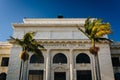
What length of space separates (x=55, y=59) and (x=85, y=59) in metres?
5.93

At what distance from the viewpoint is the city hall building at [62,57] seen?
35625mm

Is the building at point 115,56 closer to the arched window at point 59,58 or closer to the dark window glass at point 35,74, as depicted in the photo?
the arched window at point 59,58

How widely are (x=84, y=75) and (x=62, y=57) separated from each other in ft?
18.2

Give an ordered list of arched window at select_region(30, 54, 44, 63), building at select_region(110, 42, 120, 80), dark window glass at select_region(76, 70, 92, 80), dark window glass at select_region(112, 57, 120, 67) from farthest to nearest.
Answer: dark window glass at select_region(112, 57, 120, 67), building at select_region(110, 42, 120, 80), arched window at select_region(30, 54, 44, 63), dark window glass at select_region(76, 70, 92, 80)

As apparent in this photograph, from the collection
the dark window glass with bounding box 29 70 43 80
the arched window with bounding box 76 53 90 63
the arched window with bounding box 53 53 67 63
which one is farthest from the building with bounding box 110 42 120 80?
the dark window glass with bounding box 29 70 43 80

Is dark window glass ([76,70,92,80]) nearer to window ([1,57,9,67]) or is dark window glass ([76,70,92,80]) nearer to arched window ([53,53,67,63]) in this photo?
arched window ([53,53,67,63])

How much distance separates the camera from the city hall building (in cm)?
3562

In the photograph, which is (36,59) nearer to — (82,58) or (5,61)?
(5,61)

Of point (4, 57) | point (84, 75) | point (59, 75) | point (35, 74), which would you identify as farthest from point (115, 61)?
point (4, 57)

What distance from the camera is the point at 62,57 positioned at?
123 ft

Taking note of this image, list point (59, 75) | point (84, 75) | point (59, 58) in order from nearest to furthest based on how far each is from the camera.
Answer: point (84, 75) < point (59, 75) < point (59, 58)

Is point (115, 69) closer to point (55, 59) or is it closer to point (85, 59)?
point (85, 59)

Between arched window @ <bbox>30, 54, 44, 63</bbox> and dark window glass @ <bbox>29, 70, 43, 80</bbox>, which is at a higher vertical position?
arched window @ <bbox>30, 54, 44, 63</bbox>

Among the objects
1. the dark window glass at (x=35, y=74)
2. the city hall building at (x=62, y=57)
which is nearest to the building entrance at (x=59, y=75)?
the city hall building at (x=62, y=57)
